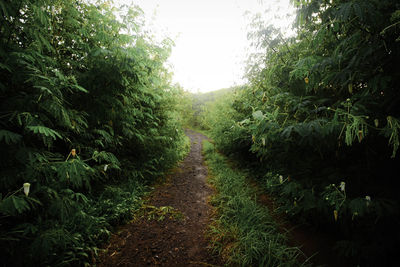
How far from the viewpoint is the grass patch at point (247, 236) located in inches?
101

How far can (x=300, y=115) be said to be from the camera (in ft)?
9.65

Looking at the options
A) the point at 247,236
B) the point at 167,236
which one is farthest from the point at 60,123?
the point at 247,236

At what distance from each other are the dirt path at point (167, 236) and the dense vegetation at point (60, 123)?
1.23ft

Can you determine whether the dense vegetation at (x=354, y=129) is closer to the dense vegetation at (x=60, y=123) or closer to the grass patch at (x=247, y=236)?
the grass patch at (x=247, y=236)

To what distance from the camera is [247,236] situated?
116 inches

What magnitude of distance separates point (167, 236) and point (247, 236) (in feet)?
5.43

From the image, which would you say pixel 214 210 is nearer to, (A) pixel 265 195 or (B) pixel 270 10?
(A) pixel 265 195

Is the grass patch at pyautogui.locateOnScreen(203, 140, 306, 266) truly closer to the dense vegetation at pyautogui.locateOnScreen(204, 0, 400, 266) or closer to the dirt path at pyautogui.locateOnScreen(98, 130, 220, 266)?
the dirt path at pyautogui.locateOnScreen(98, 130, 220, 266)

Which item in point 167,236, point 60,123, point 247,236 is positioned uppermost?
point 60,123

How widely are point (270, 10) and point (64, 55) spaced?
4542 millimetres

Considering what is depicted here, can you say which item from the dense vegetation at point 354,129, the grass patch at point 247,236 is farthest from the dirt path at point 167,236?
the dense vegetation at point 354,129

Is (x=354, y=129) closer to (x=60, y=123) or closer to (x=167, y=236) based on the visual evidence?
(x=167, y=236)

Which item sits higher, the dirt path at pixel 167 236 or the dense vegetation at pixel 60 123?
the dense vegetation at pixel 60 123

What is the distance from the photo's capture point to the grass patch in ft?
8.43
